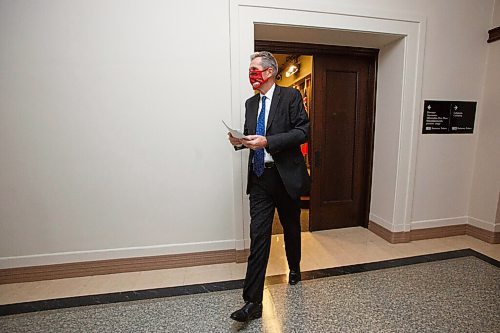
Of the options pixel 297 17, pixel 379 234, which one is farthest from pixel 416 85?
pixel 379 234

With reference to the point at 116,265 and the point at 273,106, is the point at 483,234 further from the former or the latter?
the point at 116,265

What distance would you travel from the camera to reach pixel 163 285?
2053 mm

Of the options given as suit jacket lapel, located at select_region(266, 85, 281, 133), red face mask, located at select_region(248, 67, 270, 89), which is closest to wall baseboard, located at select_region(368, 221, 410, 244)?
suit jacket lapel, located at select_region(266, 85, 281, 133)

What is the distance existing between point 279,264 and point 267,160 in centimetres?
118

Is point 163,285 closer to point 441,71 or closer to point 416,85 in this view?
point 416,85

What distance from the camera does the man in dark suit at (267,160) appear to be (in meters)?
1.61

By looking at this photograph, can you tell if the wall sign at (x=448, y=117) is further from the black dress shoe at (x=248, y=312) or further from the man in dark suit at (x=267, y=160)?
the black dress shoe at (x=248, y=312)

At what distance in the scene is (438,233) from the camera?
9.45 feet

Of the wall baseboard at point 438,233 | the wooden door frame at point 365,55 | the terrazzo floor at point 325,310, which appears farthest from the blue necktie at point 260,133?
the wall baseboard at point 438,233

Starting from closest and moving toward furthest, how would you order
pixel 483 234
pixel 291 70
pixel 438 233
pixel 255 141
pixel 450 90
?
pixel 255 141 < pixel 450 90 < pixel 483 234 < pixel 438 233 < pixel 291 70

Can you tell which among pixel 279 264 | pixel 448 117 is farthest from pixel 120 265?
pixel 448 117

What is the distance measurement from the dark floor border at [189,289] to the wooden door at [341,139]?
93cm

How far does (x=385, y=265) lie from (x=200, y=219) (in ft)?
5.86

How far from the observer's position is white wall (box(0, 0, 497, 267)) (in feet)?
6.43
